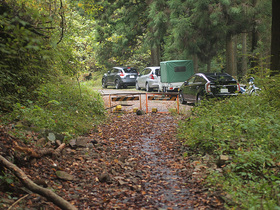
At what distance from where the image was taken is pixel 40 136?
22.9 ft

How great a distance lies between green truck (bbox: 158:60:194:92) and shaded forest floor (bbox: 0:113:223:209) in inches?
524

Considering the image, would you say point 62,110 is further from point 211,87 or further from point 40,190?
point 211,87

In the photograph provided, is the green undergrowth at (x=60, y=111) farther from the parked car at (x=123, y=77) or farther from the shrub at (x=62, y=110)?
the parked car at (x=123, y=77)

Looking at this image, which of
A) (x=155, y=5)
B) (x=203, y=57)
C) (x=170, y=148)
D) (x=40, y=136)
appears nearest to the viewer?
(x=40, y=136)

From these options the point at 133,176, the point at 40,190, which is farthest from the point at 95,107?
the point at 40,190

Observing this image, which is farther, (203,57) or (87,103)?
(203,57)

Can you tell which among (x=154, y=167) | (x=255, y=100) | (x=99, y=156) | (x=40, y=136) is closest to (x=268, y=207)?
(x=154, y=167)

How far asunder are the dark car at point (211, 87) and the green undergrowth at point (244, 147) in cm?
432

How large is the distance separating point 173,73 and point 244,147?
52.0 feet

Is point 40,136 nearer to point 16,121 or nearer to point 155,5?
point 16,121

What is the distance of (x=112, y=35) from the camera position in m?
34.4

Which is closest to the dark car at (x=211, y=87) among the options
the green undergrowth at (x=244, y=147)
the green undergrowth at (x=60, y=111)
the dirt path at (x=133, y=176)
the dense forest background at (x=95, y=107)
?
the dense forest background at (x=95, y=107)

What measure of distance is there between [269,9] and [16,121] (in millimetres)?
18442

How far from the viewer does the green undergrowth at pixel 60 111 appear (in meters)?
7.59
